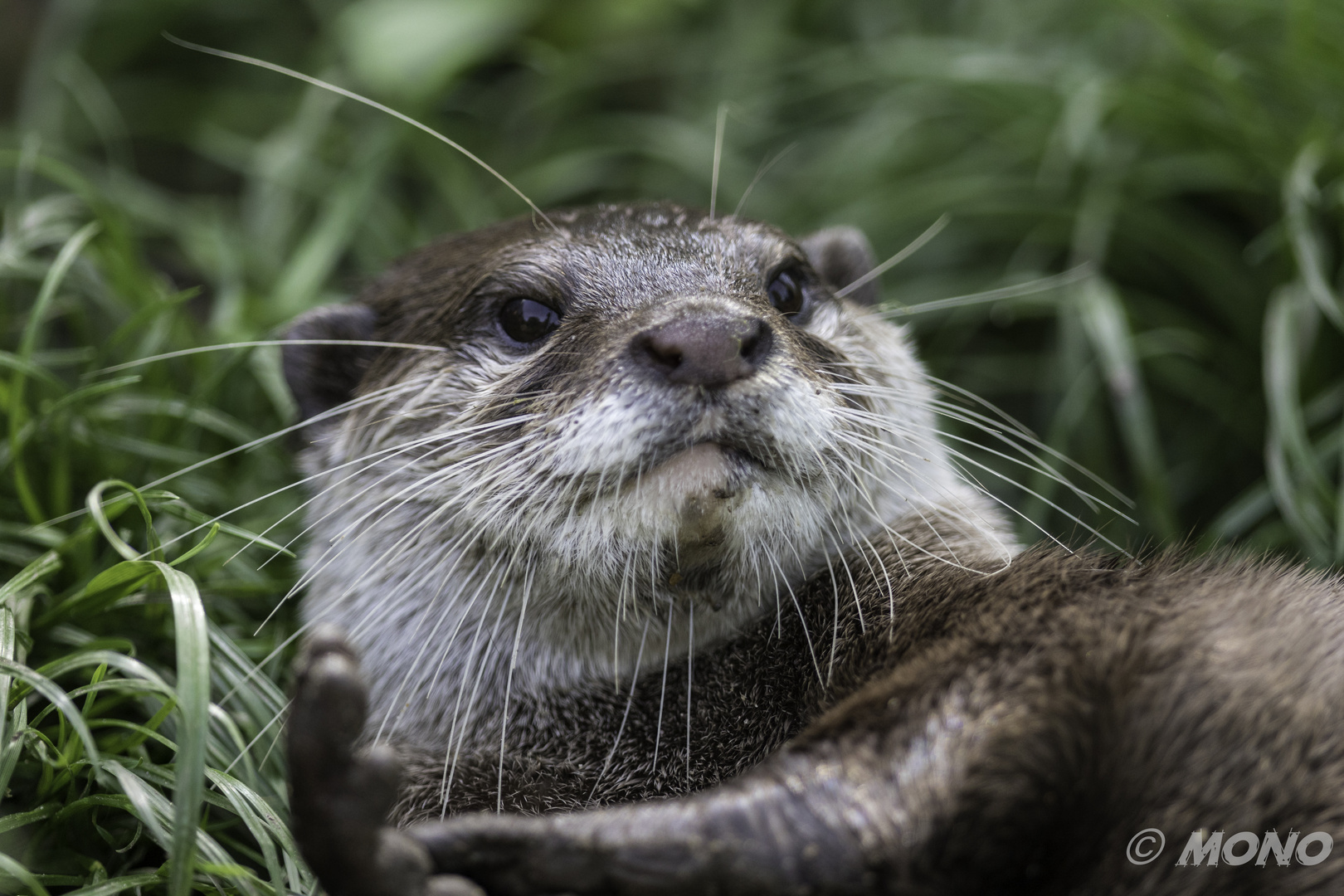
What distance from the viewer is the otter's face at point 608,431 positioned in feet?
6.59

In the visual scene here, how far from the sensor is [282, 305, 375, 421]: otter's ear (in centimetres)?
288

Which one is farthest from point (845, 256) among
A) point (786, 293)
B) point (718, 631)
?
point (718, 631)

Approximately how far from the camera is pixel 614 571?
6.98ft

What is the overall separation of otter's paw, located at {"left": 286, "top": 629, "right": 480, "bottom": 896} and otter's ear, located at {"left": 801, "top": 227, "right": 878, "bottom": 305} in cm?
200

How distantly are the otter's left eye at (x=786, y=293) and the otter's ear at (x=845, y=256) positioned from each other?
1.62 feet

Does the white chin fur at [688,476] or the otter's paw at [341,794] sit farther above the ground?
the white chin fur at [688,476]

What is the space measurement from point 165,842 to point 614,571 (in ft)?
3.13

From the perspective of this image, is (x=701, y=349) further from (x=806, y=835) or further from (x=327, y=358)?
(x=327, y=358)

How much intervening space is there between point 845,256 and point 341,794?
2.14 m

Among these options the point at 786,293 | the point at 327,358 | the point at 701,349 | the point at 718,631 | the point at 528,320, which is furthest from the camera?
the point at 327,358
